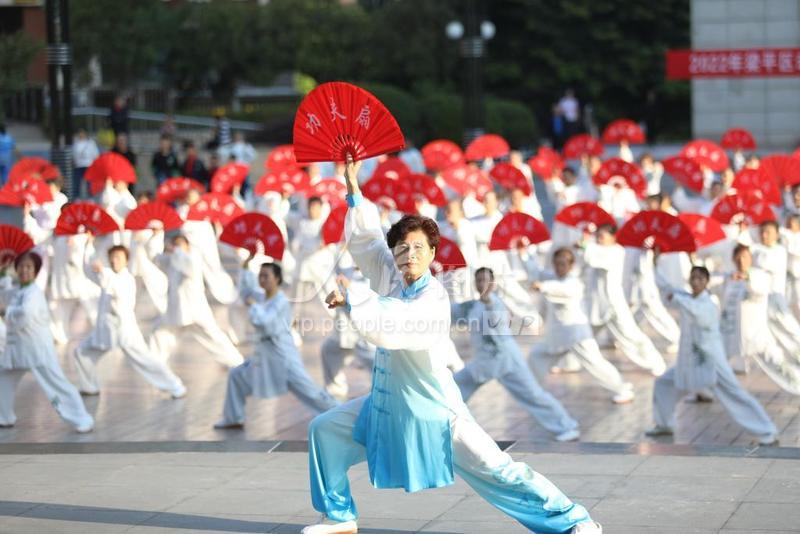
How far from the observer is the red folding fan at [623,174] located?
56.4 feet

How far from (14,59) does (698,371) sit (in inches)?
445

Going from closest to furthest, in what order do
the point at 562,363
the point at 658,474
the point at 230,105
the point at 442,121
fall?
the point at 658,474 < the point at 562,363 < the point at 442,121 < the point at 230,105

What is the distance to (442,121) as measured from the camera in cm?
3266

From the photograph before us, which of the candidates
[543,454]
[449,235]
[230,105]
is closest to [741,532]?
[543,454]

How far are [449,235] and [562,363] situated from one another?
6.73ft

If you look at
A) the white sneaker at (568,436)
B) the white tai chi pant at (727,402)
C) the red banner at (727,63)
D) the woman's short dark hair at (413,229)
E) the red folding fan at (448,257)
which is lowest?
the white sneaker at (568,436)

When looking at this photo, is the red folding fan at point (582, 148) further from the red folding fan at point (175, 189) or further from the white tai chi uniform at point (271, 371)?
the white tai chi uniform at point (271, 371)

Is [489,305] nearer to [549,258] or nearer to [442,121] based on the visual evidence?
[549,258]

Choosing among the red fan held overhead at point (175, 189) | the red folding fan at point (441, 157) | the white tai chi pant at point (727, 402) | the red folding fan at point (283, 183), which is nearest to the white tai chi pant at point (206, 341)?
the red fan held overhead at point (175, 189)

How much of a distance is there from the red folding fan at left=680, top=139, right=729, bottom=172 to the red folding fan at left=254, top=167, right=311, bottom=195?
16.2ft

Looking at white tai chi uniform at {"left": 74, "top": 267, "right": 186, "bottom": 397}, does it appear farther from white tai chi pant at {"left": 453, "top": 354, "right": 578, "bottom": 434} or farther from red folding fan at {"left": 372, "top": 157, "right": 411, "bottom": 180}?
red folding fan at {"left": 372, "top": 157, "right": 411, "bottom": 180}

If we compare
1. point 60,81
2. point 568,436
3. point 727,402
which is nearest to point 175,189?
point 60,81

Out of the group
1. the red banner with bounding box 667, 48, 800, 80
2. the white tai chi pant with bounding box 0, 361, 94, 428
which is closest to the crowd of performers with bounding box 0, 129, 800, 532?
the white tai chi pant with bounding box 0, 361, 94, 428

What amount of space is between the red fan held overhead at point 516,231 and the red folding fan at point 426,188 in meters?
2.90
